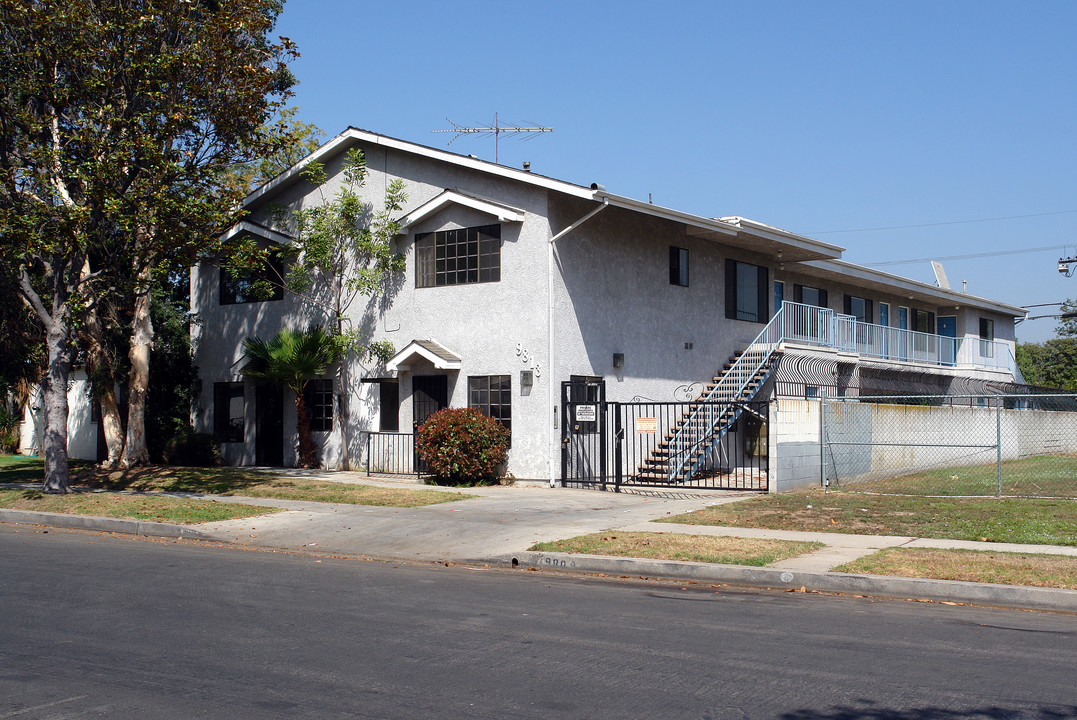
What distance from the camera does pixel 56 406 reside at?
18.2 meters

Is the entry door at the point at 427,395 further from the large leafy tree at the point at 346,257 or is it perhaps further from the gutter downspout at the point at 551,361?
the gutter downspout at the point at 551,361

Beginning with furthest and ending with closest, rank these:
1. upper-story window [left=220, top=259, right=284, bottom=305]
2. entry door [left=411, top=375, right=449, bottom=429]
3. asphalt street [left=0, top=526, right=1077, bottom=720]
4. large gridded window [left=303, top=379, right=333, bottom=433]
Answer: upper-story window [left=220, top=259, right=284, bottom=305] → large gridded window [left=303, top=379, right=333, bottom=433] → entry door [left=411, top=375, right=449, bottom=429] → asphalt street [left=0, top=526, right=1077, bottom=720]

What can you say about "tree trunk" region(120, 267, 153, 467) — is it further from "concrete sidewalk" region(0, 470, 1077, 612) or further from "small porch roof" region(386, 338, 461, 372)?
"small porch roof" region(386, 338, 461, 372)

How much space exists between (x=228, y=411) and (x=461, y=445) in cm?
856

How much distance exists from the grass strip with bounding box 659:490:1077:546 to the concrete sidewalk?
507 mm

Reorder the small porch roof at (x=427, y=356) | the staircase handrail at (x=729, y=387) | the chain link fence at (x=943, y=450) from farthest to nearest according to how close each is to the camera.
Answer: the small porch roof at (x=427, y=356), the staircase handrail at (x=729, y=387), the chain link fence at (x=943, y=450)

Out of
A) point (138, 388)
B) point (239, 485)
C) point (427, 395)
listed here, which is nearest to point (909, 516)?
point (427, 395)

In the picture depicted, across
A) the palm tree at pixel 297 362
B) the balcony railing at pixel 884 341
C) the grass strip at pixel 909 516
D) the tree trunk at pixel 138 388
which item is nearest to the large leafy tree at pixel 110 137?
the tree trunk at pixel 138 388

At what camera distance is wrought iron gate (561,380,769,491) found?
1953 centimetres

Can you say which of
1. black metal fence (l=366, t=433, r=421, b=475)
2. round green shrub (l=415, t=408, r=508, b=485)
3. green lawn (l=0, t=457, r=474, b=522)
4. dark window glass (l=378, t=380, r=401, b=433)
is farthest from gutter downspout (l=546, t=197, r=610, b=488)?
dark window glass (l=378, t=380, r=401, b=433)

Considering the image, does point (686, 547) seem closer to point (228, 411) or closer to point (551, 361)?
point (551, 361)

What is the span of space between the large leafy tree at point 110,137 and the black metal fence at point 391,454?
597 centimetres

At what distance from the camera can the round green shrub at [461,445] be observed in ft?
63.9

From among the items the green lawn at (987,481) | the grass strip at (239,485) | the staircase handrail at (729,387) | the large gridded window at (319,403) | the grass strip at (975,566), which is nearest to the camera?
the grass strip at (975,566)
